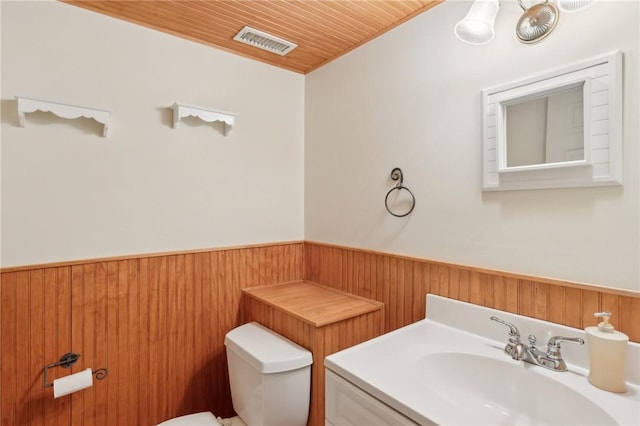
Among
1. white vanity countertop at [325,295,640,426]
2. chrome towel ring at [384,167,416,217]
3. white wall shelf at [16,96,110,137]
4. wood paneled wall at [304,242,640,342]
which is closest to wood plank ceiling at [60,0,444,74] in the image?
white wall shelf at [16,96,110,137]

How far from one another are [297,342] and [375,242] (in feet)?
2.22

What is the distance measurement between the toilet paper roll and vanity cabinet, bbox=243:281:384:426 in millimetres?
830

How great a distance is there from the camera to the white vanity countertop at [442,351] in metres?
0.91

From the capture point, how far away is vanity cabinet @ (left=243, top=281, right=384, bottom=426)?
5.01 feet

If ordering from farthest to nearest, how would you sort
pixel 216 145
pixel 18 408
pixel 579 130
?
1. pixel 216 145
2. pixel 18 408
3. pixel 579 130

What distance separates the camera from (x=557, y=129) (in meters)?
1.16

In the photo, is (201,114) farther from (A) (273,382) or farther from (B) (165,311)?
(A) (273,382)

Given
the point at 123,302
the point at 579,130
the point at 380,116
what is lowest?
the point at 123,302

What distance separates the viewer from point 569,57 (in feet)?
3.71

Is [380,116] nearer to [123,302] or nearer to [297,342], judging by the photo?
[297,342]

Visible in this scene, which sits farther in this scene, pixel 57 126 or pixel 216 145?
pixel 216 145

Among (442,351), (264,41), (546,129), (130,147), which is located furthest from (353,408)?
(264,41)

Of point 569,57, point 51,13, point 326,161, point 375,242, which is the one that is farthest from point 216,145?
point 569,57

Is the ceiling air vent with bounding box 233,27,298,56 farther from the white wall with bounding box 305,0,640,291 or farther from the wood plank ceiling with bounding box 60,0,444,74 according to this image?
the white wall with bounding box 305,0,640,291
